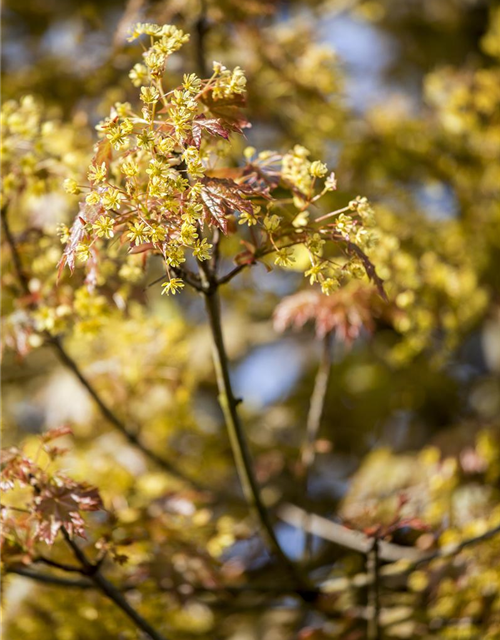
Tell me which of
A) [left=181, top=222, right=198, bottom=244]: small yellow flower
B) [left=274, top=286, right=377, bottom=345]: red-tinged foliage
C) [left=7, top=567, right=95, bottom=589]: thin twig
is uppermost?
[left=274, top=286, right=377, bottom=345]: red-tinged foliage

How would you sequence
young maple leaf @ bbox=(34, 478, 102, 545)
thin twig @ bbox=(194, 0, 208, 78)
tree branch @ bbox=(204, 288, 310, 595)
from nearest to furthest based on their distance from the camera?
1. young maple leaf @ bbox=(34, 478, 102, 545)
2. tree branch @ bbox=(204, 288, 310, 595)
3. thin twig @ bbox=(194, 0, 208, 78)

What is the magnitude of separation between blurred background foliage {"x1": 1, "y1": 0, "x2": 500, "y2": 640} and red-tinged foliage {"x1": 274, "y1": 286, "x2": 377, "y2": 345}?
0.04 meters

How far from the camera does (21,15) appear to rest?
190 inches

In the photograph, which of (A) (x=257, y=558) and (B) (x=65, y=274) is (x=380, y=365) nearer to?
(A) (x=257, y=558)

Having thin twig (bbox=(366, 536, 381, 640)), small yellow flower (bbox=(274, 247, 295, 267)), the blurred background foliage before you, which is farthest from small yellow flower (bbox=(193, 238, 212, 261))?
thin twig (bbox=(366, 536, 381, 640))

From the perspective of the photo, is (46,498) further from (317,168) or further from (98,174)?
(317,168)

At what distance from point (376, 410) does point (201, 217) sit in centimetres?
271

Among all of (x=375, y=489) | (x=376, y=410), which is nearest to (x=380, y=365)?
(x=376, y=410)

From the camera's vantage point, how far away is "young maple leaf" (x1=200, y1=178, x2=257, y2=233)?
123 centimetres

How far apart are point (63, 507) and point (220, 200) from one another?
0.75 metres

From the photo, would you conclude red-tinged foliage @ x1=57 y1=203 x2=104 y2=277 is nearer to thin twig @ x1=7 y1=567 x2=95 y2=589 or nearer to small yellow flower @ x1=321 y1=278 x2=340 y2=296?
small yellow flower @ x1=321 y1=278 x2=340 y2=296

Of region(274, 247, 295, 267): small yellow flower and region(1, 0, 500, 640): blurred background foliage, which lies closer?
region(274, 247, 295, 267): small yellow flower

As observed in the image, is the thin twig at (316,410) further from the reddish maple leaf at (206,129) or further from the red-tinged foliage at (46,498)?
the reddish maple leaf at (206,129)

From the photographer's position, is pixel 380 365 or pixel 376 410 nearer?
pixel 376 410
